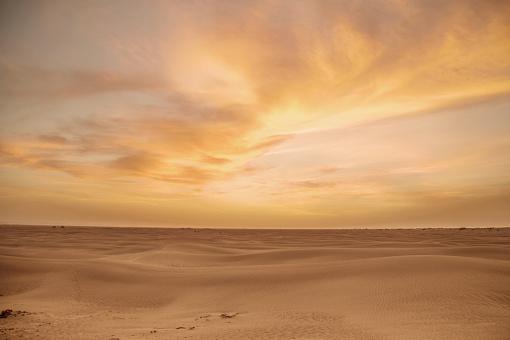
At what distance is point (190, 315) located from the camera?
11.0m

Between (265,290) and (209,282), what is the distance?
276cm

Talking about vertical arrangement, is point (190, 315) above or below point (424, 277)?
below

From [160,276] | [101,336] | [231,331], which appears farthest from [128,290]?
[231,331]

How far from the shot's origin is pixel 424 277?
13.0m

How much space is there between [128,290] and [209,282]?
317 cm

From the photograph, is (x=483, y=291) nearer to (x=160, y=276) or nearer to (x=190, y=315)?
(x=190, y=315)

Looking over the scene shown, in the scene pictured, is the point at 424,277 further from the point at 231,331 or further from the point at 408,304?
the point at 231,331

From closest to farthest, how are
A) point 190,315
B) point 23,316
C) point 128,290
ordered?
point 23,316, point 190,315, point 128,290

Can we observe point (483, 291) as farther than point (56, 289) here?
No

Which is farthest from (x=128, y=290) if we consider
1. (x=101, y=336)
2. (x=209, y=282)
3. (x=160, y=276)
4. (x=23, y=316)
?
(x=101, y=336)

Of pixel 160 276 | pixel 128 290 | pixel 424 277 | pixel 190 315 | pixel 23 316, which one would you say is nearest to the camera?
pixel 23 316

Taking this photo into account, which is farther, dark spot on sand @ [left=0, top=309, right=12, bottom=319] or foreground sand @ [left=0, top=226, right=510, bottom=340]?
dark spot on sand @ [left=0, top=309, right=12, bottom=319]

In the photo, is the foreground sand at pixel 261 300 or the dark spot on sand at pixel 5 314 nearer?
the foreground sand at pixel 261 300

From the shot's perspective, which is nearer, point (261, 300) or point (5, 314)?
point (5, 314)
